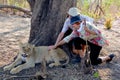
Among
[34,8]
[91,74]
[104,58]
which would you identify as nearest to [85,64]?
[91,74]

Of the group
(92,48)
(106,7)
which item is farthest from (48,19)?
(106,7)

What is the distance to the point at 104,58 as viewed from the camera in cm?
566

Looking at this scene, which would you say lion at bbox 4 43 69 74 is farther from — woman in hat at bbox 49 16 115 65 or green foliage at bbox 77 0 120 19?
green foliage at bbox 77 0 120 19

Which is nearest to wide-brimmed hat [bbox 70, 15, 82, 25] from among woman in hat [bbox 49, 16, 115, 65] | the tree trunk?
woman in hat [bbox 49, 16, 115, 65]

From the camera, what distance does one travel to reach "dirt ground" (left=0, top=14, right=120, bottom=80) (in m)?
4.89

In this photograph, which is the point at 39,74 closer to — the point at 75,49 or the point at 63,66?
the point at 63,66

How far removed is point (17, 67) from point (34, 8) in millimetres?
1324

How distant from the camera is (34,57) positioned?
532cm

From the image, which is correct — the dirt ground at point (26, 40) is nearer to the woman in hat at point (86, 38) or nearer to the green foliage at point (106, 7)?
the woman in hat at point (86, 38)

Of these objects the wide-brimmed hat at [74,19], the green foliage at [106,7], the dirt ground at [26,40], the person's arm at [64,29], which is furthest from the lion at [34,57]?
the green foliage at [106,7]

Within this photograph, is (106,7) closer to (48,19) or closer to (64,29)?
(48,19)

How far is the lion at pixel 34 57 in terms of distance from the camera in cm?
511

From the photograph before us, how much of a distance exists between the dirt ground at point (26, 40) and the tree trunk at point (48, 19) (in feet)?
2.08

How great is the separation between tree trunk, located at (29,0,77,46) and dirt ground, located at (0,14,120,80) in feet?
2.08
